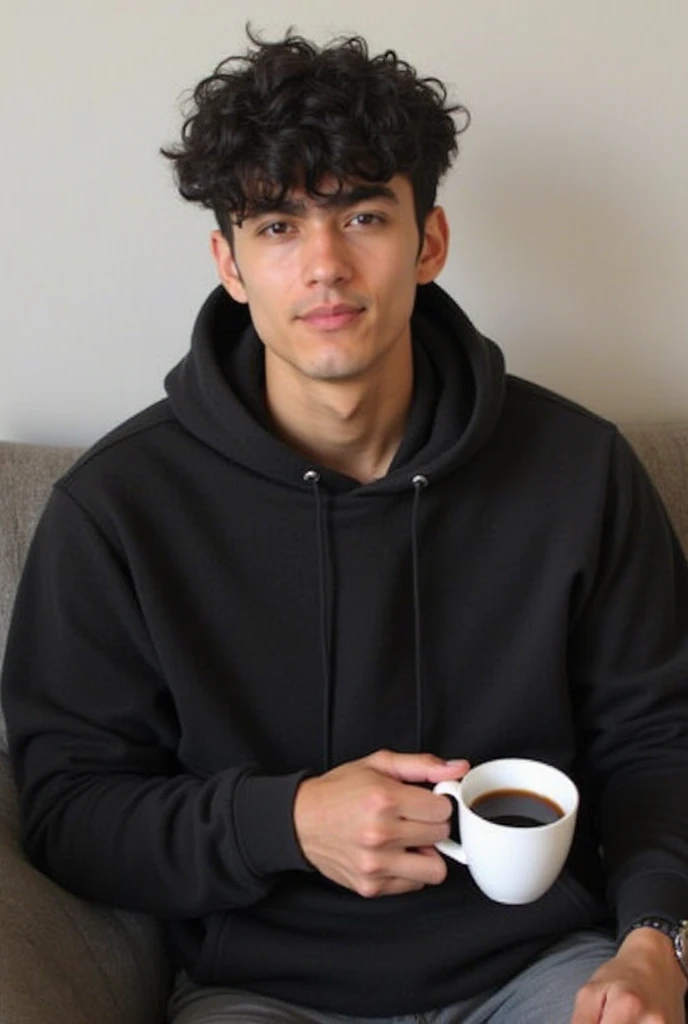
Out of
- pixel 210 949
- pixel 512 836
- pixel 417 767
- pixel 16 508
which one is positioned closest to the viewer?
pixel 512 836

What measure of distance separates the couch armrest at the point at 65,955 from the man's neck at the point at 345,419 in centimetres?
50

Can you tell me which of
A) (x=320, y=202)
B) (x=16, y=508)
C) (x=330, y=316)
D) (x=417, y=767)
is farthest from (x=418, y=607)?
(x=16, y=508)

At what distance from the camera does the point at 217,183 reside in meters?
1.18

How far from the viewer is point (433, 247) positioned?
131 cm

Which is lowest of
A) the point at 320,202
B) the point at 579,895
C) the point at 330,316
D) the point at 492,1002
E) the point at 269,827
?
the point at 492,1002

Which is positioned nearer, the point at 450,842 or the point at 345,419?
the point at 450,842

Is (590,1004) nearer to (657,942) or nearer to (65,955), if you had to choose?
(657,942)

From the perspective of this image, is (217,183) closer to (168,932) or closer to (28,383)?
(28,383)

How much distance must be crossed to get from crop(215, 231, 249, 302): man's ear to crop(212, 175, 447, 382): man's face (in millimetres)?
36

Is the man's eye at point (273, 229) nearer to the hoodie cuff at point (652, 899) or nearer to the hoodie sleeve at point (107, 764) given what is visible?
the hoodie sleeve at point (107, 764)

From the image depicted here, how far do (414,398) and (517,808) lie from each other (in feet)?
1.52

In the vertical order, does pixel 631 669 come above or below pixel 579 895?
above

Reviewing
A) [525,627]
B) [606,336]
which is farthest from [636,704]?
[606,336]

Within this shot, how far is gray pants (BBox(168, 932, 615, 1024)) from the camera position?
1.20m
